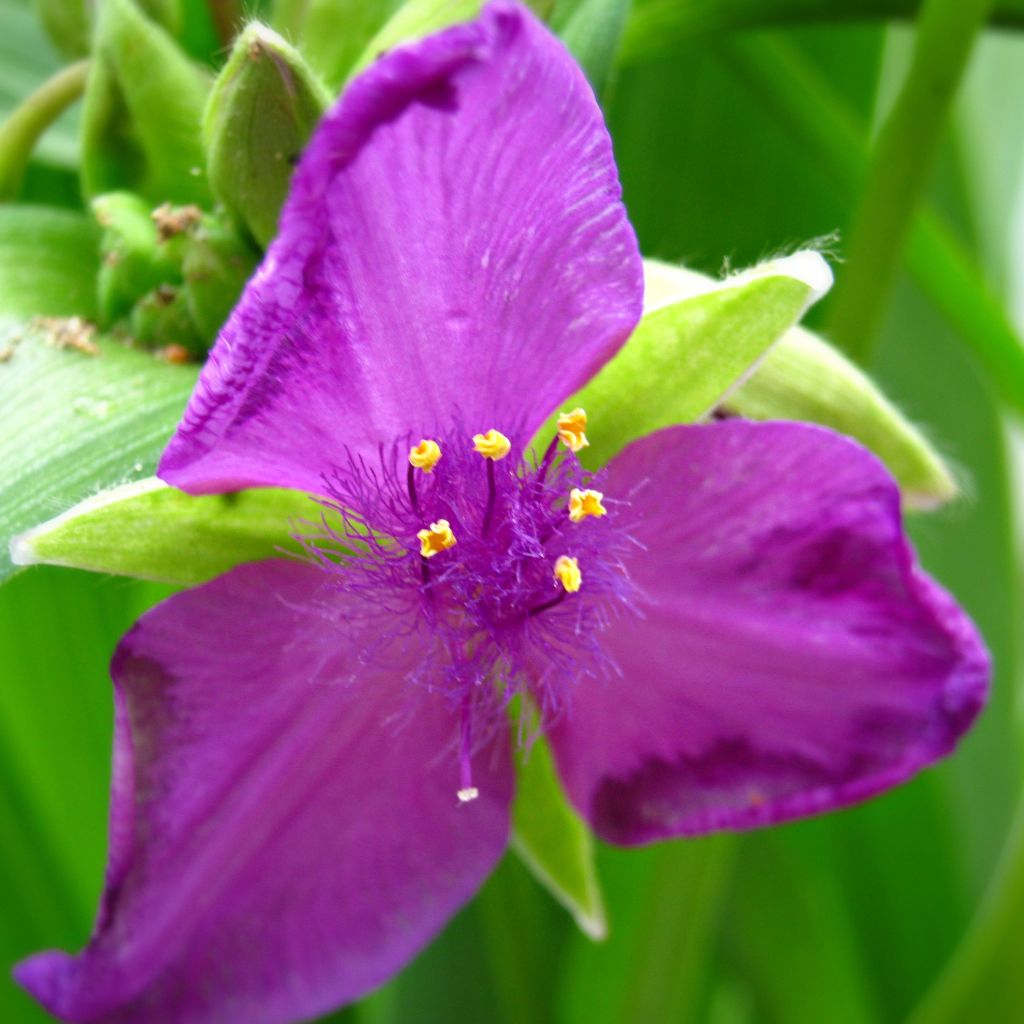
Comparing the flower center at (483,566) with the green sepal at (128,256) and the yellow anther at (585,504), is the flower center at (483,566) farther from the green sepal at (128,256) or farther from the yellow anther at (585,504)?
the green sepal at (128,256)

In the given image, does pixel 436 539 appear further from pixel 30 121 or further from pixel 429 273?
pixel 30 121

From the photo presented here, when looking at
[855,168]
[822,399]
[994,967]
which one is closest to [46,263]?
[822,399]

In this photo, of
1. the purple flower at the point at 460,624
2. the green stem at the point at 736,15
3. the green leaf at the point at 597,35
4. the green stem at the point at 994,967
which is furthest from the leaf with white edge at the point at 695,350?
the green stem at the point at 994,967

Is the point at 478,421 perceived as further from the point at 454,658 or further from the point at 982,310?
the point at 982,310

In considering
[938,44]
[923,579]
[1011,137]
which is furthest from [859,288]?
[1011,137]

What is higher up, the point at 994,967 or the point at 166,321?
the point at 166,321
